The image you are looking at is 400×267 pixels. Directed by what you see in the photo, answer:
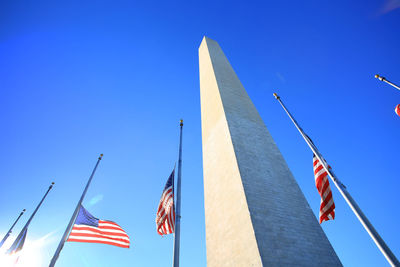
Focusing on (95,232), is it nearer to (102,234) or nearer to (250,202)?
(102,234)

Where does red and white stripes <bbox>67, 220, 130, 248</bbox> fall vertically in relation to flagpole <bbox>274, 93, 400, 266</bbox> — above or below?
above

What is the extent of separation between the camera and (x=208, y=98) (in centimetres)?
1520

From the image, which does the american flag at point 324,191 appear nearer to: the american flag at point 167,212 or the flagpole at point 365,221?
the flagpole at point 365,221

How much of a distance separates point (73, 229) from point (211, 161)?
6634 mm

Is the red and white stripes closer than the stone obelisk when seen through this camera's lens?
No

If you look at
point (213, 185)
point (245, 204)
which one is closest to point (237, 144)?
point (213, 185)

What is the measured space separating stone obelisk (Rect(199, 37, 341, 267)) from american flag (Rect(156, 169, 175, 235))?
254 cm

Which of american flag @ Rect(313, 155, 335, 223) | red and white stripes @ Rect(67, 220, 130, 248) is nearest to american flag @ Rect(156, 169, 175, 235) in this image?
red and white stripes @ Rect(67, 220, 130, 248)

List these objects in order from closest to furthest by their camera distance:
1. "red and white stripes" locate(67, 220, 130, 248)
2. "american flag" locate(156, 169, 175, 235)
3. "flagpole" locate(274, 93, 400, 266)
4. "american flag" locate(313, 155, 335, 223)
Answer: "flagpole" locate(274, 93, 400, 266), "american flag" locate(313, 155, 335, 223), "american flag" locate(156, 169, 175, 235), "red and white stripes" locate(67, 220, 130, 248)

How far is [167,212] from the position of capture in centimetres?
657

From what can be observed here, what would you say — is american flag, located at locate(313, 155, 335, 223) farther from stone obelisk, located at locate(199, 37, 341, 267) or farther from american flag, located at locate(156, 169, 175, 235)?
american flag, located at locate(156, 169, 175, 235)

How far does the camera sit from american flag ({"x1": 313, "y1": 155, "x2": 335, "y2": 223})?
6305mm

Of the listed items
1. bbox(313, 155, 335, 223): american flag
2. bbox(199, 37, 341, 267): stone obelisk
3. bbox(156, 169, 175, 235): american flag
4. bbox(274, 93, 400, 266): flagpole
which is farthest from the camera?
bbox(199, 37, 341, 267): stone obelisk

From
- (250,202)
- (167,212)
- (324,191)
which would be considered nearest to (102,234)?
(167,212)
